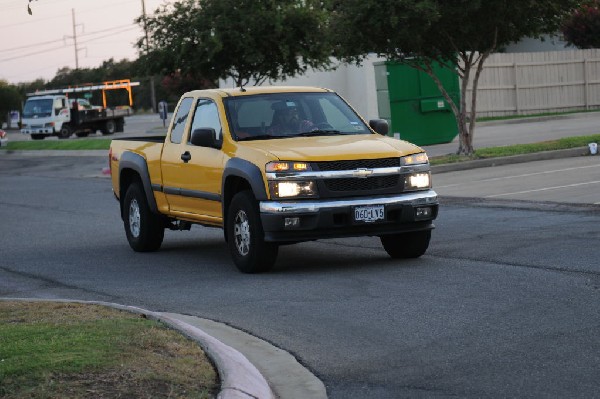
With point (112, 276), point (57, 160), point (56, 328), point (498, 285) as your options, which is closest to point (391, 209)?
point (498, 285)

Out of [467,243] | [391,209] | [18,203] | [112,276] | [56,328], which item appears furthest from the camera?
[18,203]

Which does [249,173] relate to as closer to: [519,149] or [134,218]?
[134,218]

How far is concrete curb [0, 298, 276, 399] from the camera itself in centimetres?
704

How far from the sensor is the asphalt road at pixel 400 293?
25.2ft

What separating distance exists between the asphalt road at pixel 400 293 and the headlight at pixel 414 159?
104 cm

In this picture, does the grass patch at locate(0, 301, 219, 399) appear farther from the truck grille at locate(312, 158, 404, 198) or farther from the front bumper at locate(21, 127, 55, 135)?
the front bumper at locate(21, 127, 55, 135)

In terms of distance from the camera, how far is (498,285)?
10.9 meters

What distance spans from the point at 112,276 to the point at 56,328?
445 cm

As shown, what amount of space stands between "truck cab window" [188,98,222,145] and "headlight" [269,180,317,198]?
58.5 inches

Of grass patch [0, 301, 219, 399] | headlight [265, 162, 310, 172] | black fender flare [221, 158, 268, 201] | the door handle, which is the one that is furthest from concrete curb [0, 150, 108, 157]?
grass patch [0, 301, 219, 399]

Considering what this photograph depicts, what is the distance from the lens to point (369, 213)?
1219cm

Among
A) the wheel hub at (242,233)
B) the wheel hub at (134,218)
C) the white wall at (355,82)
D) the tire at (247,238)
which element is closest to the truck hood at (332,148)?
the tire at (247,238)

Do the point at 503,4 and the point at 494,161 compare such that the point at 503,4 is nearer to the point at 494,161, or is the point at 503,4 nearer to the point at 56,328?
the point at 494,161

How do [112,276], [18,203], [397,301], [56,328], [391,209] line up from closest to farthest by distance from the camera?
[56,328] < [397,301] < [391,209] < [112,276] < [18,203]
